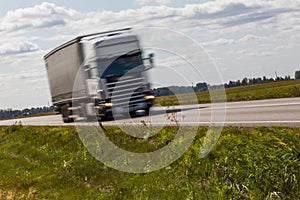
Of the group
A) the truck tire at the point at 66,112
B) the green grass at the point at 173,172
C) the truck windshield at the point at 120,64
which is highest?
the truck windshield at the point at 120,64

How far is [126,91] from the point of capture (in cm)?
2509

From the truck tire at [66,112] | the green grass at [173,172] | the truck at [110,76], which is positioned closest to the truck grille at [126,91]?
the truck at [110,76]

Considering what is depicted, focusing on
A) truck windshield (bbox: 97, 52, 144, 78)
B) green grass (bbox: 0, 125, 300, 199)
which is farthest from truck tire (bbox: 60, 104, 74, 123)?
green grass (bbox: 0, 125, 300, 199)

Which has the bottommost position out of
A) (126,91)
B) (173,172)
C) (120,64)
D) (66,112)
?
(173,172)

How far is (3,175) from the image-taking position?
1756 cm

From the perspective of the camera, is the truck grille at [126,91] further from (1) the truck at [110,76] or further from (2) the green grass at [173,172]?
(2) the green grass at [173,172]

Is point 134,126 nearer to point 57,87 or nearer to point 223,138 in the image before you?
point 223,138

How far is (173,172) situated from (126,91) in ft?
46.2

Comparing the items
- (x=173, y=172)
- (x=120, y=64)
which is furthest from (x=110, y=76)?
(x=173, y=172)

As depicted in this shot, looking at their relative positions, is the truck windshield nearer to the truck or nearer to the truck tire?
the truck

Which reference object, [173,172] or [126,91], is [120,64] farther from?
[173,172]

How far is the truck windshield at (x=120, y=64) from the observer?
2636 cm

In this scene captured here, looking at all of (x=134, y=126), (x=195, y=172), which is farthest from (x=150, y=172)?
(x=134, y=126)

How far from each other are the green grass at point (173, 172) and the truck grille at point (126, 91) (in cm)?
274
